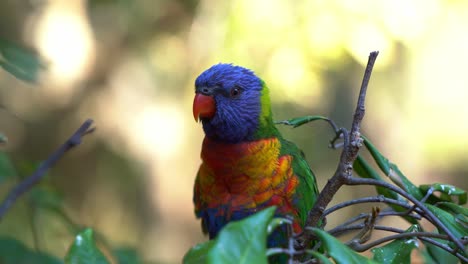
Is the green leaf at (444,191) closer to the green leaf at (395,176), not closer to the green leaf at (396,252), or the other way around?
the green leaf at (395,176)

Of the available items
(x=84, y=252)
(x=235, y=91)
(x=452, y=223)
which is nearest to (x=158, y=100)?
(x=235, y=91)

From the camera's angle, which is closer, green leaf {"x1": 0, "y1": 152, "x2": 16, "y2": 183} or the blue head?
green leaf {"x1": 0, "y1": 152, "x2": 16, "y2": 183}

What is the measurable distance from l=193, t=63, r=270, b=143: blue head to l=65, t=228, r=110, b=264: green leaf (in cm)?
92

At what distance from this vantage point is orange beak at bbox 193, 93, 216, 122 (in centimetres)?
151

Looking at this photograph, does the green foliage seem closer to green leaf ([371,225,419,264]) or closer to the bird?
green leaf ([371,225,419,264])

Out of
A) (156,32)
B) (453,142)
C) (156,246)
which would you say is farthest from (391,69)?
(156,246)

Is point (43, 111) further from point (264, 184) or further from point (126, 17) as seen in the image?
point (264, 184)

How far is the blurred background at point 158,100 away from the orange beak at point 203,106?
1857mm

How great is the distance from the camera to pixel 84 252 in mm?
593

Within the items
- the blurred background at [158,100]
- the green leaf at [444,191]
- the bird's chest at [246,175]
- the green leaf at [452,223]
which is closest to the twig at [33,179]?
the green leaf at [452,223]

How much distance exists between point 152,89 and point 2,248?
3.15m

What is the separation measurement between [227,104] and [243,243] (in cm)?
104

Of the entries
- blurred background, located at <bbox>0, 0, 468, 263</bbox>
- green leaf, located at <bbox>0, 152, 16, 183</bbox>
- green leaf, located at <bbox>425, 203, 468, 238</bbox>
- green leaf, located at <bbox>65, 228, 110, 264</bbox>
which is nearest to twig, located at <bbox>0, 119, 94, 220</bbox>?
green leaf, located at <bbox>65, 228, 110, 264</bbox>

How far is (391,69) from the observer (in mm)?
4148
